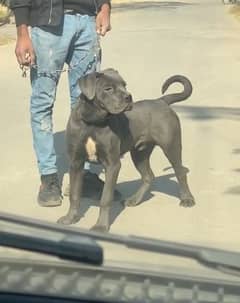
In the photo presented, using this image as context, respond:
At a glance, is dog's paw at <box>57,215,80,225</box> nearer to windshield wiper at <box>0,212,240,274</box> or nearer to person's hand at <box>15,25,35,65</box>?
person's hand at <box>15,25,35,65</box>

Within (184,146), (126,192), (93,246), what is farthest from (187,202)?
(93,246)

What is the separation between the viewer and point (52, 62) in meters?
6.67

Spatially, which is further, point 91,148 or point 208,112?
point 208,112

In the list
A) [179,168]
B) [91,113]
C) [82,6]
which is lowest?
[179,168]

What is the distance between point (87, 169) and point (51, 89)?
728 millimetres

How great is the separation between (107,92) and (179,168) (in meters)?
1.08

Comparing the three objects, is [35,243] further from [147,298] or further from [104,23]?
[104,23]

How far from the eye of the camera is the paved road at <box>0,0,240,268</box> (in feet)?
21.5

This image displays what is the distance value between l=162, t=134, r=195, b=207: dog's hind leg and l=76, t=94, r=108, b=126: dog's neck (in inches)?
28.4

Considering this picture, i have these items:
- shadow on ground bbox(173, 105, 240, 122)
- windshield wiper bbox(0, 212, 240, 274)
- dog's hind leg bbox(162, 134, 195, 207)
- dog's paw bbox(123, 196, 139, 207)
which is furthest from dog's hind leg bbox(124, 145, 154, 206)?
windshield wiper bbox(0, 212, 240, 274)

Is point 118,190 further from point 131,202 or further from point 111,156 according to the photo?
point 111,156

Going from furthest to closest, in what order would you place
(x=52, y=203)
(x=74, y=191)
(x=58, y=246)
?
(x=52, y=203), (x=74, y=191), (x=58, y=246)

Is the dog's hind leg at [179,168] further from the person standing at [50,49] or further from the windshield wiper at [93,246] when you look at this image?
the windshield wiper at [93,246]

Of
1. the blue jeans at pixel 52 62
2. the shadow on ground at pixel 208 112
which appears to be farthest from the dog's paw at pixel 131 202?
the shadow on ground at pixel 208 112
